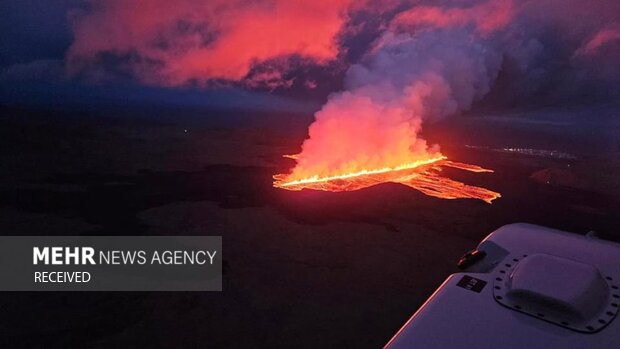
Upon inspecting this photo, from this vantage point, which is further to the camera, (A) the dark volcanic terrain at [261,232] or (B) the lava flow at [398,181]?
(B) the lava flow at [398,181]

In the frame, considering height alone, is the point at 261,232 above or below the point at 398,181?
below

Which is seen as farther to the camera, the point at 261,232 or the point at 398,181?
the point at 398,181

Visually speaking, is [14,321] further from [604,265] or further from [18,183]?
[18,183]

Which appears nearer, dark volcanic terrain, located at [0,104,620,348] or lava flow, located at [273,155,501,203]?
dark volcanic terrain, located at [0,104,620,348]
